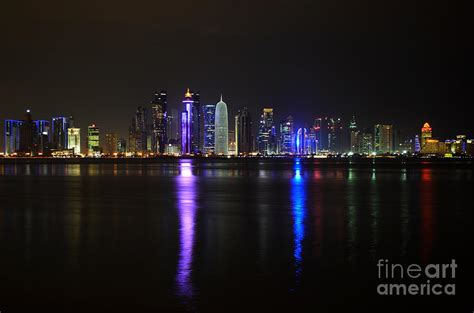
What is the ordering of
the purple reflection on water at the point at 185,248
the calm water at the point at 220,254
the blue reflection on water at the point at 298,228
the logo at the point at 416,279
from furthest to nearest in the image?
the blue reflection on water at the point at 298,228, the purple reflection on water at the point at 185,248, the logo at the point at 416,279, the calm water at the point at 220,254

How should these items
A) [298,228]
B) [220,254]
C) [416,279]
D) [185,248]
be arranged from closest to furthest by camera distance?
[416,279] < [220,254] < [185,248] < [298,228]

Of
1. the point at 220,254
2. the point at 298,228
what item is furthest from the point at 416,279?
the point at 298,228

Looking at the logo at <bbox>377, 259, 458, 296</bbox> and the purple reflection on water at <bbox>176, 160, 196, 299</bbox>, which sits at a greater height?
the purple reflection on water at <bbox>176, 160, 196, 299</bbox>

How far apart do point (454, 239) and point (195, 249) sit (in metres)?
9.02

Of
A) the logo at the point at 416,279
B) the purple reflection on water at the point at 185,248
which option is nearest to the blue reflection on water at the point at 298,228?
the logo at the point at 416,279

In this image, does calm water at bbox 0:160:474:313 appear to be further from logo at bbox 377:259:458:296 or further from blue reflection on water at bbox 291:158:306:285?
logo at bbox 377:259:458:296

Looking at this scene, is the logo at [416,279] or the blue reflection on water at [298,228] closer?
the logo at [416,279]

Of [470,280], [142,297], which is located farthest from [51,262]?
[470,280]

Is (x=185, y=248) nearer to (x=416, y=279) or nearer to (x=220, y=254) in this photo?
(x=220, y=254)

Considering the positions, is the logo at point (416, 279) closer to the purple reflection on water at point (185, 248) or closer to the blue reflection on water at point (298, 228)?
the blue reflection on water at point (298, 228)

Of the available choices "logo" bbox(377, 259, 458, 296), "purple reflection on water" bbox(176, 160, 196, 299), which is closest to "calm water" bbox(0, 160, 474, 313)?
"purple reflection on water" bbox(176, 160, 196, 299)

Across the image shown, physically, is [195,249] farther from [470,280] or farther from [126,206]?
[126,206]

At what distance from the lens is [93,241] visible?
1847 centimetres

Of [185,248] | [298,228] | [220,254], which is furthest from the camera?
[298,228]
